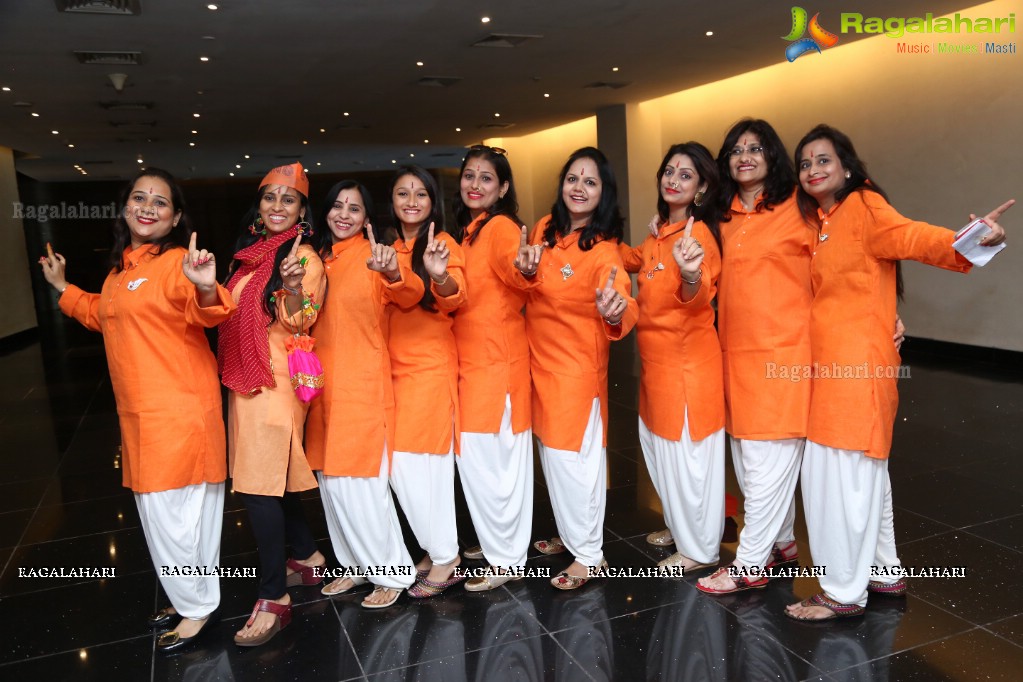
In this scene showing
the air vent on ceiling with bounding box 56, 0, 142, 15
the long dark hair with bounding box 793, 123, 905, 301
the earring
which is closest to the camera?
the long dark hair with bounding box 793, 123, 905, 301

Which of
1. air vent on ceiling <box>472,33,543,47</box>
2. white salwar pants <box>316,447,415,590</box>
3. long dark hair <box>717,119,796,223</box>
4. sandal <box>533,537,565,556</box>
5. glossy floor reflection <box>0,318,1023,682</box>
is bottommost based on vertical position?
glossy floor reflection <box>0,318,1023,682</box>

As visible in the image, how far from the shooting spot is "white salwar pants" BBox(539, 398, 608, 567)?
3.00 meters

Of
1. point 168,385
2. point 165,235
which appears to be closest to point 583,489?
point 168,385

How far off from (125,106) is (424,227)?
814 centimetres

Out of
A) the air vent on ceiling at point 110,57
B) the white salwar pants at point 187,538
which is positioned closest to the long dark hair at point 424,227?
the white salwar pants at point 187,538

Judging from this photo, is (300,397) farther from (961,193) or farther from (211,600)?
(961,193)

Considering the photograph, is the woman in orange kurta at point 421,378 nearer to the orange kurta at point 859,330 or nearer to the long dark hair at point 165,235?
the long dark hair at point 165,235

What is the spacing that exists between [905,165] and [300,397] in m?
7.38

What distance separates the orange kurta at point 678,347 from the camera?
291 centimetres

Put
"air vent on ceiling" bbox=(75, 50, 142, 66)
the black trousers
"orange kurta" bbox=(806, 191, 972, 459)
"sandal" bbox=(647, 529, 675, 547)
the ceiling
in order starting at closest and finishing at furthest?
"orange kurta" bbox=(806, 191, 972, 459) < the black trousers < "sandal" bbox=(647, 529, 675, 547) < the ceiling < "air vent on ceiling" bbox=(75, 50, 142, 66)

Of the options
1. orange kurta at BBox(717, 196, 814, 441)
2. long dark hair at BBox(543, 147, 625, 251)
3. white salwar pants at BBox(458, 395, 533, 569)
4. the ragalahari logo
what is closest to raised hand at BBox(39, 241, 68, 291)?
white salwar pants at BBox(458, 395, 533, 569)

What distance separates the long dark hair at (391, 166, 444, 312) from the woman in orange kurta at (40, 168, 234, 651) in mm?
665

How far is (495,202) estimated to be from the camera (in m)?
3.10

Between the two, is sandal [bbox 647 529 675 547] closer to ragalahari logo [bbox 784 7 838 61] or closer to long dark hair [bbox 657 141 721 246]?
long dark hair [bbox 657 141 721 246]
